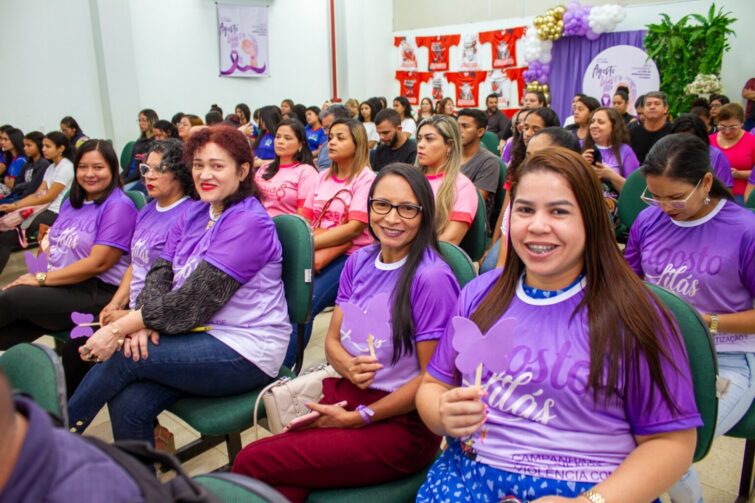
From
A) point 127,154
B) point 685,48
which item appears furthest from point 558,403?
point 685,48

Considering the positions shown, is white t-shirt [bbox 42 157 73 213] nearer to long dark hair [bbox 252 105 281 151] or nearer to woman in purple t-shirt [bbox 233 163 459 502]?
long dark hair [bbox 252 105 281 151]

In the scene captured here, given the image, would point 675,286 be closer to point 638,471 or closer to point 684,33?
point 638,471

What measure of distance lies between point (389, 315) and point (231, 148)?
38.6 inches

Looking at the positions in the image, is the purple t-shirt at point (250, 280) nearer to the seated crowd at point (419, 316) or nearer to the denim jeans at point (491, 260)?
the seated crowd at point (419, 316)

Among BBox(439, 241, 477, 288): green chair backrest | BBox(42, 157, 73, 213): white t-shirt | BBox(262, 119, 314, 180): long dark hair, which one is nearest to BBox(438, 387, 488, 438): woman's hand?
BBox(439, 241, 477, 288): green chair backrest

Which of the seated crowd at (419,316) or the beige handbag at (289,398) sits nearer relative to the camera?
the seated crowd at (419,316)

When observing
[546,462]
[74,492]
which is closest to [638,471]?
[546,462]

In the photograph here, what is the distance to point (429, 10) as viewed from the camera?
35.9 feet

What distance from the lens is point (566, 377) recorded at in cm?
110

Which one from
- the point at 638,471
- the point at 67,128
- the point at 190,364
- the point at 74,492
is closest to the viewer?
the point at 74,492

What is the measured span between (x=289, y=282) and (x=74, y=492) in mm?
1423

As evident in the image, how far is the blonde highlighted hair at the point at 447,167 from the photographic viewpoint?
2707 mm

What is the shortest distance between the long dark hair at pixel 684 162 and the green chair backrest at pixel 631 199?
3.68 feet

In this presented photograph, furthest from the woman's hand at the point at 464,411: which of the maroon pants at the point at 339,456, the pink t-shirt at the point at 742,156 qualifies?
the pink t-shirt at the point at 742,156
